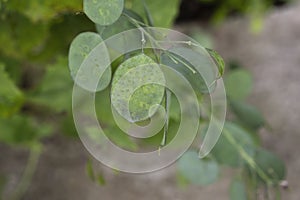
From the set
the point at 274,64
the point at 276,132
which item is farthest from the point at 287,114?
the point at 274,64

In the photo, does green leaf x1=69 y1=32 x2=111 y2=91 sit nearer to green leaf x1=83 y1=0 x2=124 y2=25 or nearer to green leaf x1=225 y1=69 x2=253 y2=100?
green leaf x1=83 y1=0 x2=124 y2=25

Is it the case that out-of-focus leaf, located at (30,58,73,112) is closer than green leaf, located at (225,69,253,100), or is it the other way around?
out-of-focus leaf, located at (30,58,73,112)

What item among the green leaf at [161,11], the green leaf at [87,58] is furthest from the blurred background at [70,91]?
the green leaf at [87,58]

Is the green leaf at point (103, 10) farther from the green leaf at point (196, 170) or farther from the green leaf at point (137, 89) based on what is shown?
the green leaf at point (196, 170)

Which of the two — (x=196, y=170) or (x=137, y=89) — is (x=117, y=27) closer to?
(x=137, y=89)

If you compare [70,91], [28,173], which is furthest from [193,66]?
[28,173]

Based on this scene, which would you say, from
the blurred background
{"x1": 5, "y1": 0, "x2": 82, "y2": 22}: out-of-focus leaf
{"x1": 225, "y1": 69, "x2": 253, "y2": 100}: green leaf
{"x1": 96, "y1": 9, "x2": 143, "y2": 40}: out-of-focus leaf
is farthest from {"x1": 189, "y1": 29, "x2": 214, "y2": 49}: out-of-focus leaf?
{"x1": 96, "y1": 9, "x2": 143, "y2": 40}: out-of-focus leaf
